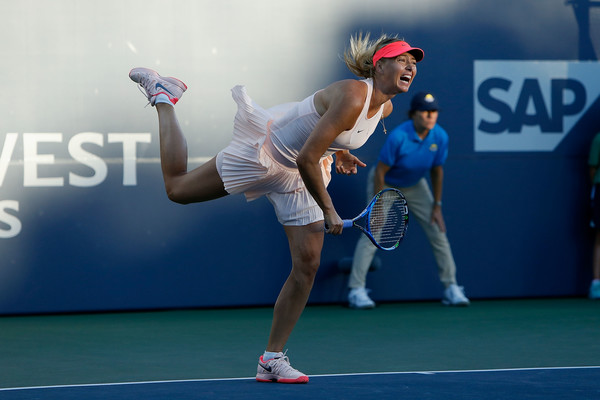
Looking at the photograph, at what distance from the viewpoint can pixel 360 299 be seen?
7.82 metres

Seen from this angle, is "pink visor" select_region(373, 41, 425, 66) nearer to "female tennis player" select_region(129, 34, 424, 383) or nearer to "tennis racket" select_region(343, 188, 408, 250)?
"female tennis player" select_region(129, 34, 424, 383)

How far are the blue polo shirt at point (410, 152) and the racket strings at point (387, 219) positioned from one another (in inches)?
88.9

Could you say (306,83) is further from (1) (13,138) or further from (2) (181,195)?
(2) (181,195)

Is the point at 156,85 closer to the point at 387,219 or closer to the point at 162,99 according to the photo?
the point at 162,99

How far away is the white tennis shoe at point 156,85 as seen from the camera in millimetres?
5449

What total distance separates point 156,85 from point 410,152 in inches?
108

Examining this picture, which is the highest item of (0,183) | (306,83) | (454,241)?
(306,83)

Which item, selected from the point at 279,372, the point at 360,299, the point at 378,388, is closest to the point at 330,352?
the point at 279,372

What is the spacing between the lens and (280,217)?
4770 mm

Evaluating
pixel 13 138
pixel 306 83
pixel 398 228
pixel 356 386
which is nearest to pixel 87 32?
pixel 13 138

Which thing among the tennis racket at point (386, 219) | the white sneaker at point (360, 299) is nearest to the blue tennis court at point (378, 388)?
the tennis racket at point (386, 219)

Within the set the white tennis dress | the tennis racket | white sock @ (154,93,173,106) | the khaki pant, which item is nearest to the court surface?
the khaki pant

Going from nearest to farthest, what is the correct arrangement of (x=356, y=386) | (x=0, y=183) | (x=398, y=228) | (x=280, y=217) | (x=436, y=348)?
(x=356, y=386) → (x=280, y=217) → (x=398, y=228) → (x=436, y=348) → (x=0, y=183)

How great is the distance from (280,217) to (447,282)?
139 inches
